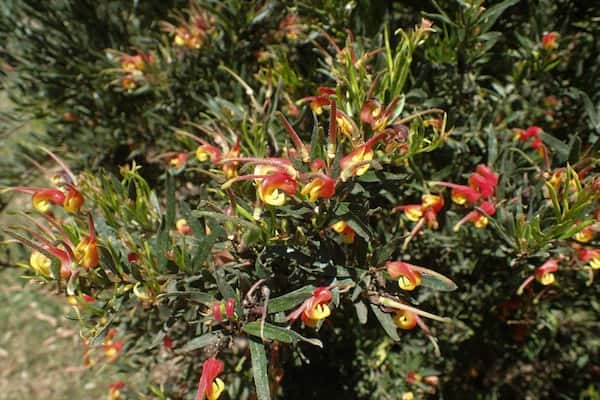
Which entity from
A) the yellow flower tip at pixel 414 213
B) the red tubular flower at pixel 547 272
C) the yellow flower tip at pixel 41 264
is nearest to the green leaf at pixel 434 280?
the yellow flower tip at pixel 414 213

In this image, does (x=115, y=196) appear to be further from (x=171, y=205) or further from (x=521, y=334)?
(x=521, y=334)

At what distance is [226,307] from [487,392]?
67.3 inches

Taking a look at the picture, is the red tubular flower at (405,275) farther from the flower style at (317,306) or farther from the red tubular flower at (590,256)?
the red tubular flower at (590,256)

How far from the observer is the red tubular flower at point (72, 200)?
1.07m

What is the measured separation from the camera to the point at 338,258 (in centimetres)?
105

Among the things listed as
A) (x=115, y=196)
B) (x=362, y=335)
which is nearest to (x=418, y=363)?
(x=362, y=335)

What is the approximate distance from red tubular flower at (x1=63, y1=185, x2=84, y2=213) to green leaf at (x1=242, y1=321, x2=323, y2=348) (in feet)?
1.48

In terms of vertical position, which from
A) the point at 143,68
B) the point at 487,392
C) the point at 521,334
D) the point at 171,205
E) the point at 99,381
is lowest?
the point at 99,381

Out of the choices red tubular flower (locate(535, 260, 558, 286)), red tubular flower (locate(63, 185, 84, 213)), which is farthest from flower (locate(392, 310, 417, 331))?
red tubular flower (locate(63, 185, 84, 213))

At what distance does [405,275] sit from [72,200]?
26.9 inches

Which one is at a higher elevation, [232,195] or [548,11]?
[548,11]

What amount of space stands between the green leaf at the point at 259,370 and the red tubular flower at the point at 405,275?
27cm

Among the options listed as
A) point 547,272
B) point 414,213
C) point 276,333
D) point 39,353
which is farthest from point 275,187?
point 39,353

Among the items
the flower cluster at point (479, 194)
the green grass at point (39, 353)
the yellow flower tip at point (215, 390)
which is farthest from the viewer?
the green grass at point (39, 353)
